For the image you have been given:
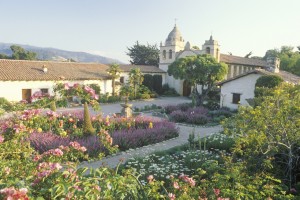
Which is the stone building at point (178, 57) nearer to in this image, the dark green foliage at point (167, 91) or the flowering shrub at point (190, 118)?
the dark green foliage at point (167, 91)

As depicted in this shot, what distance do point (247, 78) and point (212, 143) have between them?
1302cm

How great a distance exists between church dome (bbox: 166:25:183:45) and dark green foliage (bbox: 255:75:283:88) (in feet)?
57.3

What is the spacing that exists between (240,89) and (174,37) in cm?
1592

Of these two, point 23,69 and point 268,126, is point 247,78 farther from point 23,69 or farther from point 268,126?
point 23,69

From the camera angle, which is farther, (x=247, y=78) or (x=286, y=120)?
(x=247, y=78)

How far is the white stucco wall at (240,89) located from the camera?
73.9 feet

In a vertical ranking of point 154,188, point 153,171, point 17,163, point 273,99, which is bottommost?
point 153,171

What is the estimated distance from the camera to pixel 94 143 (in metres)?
10.5

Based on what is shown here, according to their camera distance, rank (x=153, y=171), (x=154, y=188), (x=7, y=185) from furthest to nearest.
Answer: (x=153, y=171) → (x=154, y=188) → (x=7, y=185)

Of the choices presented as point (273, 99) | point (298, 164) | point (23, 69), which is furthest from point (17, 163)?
point (23, 69)

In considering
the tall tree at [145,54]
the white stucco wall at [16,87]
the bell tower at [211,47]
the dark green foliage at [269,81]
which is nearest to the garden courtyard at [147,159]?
the dark green foliage at [269,81]

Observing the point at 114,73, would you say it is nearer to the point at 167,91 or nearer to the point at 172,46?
the point at 167,91

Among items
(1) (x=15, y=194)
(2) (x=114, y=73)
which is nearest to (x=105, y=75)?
(2) (x=114, y=73)

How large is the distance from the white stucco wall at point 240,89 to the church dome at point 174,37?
14.1 metres
